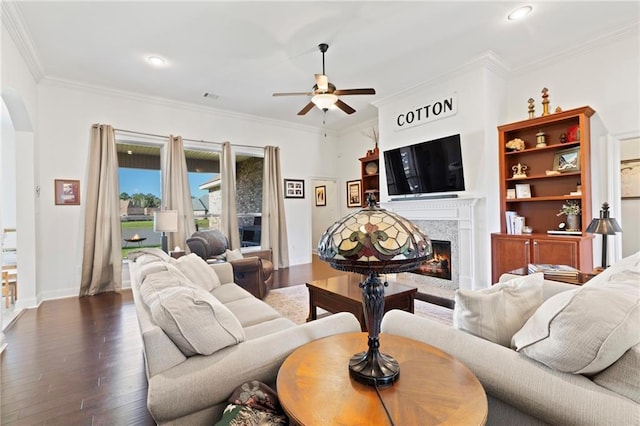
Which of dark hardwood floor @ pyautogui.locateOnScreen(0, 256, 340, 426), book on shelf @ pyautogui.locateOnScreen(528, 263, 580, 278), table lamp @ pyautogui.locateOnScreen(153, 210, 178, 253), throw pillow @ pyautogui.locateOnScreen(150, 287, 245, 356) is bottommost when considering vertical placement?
dark hardwood floor @ pyautogui.locateOnScreen(0, 256, 340, 426)

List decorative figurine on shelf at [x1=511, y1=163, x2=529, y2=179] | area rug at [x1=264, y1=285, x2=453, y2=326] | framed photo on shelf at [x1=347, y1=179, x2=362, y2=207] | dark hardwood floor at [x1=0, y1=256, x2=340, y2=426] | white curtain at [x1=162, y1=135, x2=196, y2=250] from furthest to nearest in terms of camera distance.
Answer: framed photo on shelf at [x1=347, y1=179, x2=362, y2=207], white curtain at [x1=162, y1=135, x2=196, y2=250], decorative figurine on shelf at [x1=511, y1=163, x2=529, y2=179], area rug at [x1=264, y1=285, x2=453, y2=326], dark hardwood floor at [x1=0, y1=256, x2=340, y2=426]

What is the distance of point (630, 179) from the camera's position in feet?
12.1

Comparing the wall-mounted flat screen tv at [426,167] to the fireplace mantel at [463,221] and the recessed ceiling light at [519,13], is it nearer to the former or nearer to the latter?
the fireplace mantel at [463,221]

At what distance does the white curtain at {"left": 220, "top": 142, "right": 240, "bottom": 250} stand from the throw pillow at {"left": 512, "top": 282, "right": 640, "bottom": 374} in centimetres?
538

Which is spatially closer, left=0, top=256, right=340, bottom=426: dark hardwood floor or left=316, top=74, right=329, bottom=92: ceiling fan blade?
left=0, top=256, right=340, bottom=426: dark hardwood floor

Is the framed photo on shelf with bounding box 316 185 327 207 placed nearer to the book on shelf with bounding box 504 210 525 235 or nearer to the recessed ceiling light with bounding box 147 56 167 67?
the book on shelf with bounding box 504 210 525 235

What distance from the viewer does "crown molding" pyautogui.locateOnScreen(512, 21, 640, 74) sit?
11.2 feet

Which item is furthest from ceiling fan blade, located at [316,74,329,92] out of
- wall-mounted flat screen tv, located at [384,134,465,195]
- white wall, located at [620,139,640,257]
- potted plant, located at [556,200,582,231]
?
white wall, located at [620,139,640,257]

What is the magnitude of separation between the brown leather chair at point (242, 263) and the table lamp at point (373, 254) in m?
2.78

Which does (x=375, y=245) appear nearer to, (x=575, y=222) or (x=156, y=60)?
(x=575, y=222)

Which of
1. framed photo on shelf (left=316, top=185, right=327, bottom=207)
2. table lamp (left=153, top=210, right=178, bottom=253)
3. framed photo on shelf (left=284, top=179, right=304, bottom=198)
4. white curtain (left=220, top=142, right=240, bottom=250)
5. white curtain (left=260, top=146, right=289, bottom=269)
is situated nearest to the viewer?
table lamp (left=153, top=210, right=178, bottom=253)

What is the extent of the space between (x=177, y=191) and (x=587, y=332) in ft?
18.0

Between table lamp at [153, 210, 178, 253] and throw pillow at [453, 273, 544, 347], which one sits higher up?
table lamp at [153, 210, 178, 253]

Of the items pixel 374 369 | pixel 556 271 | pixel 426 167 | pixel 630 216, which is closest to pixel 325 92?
pixel 426 167
